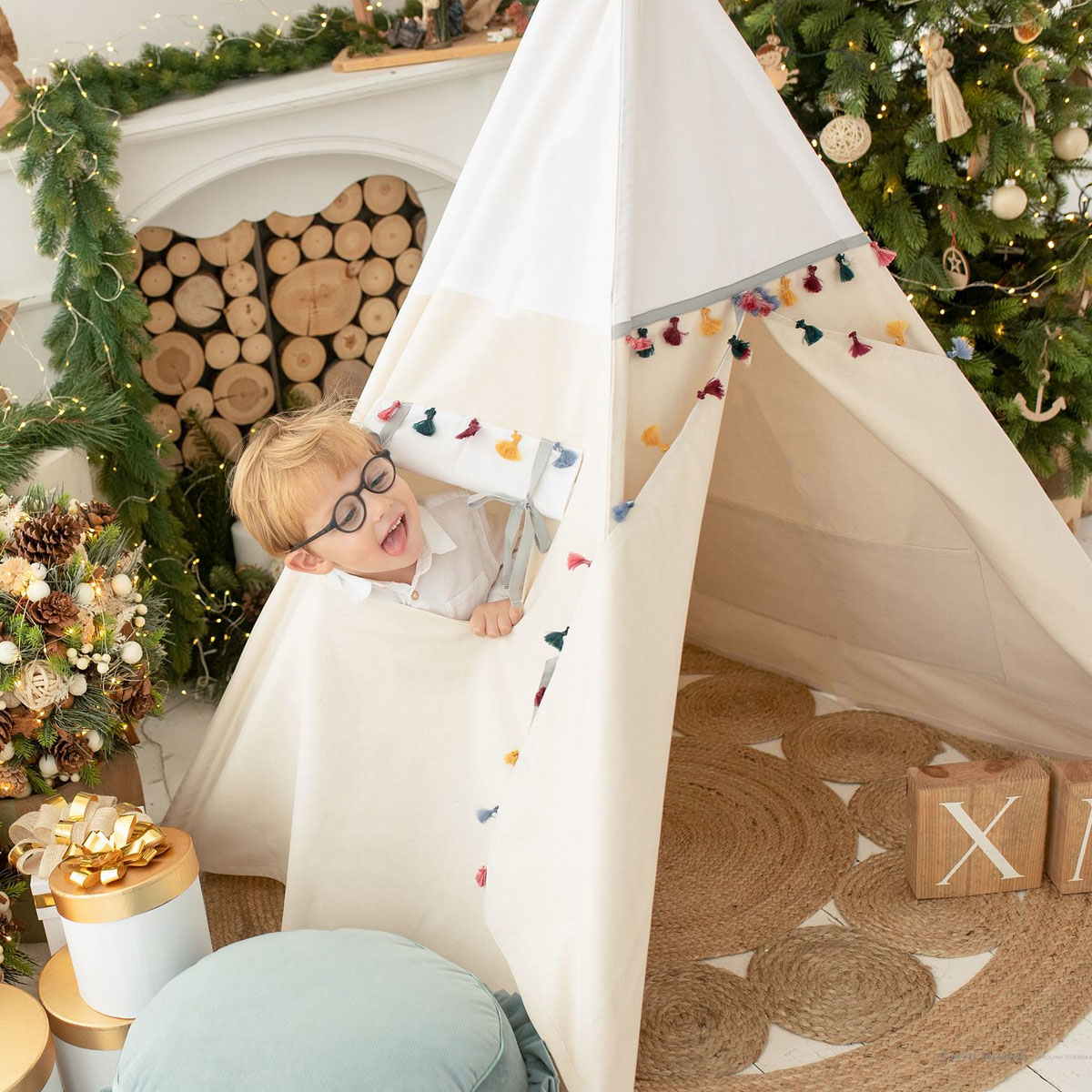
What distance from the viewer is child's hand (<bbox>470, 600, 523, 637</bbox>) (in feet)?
6.20

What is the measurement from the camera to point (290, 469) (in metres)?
1.83

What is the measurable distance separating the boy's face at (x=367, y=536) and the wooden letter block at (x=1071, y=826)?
1.13 meters

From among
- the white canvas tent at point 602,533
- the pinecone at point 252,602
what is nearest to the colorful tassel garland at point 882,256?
the white canvas tent at point 602,533

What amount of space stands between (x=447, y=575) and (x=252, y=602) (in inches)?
43.0

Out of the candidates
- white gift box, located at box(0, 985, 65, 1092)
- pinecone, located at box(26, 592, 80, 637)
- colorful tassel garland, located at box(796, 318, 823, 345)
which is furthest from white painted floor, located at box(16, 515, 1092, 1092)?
colorful tassel garland, located at box(796, 318, 823, 345)

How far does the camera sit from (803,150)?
180 centimetres

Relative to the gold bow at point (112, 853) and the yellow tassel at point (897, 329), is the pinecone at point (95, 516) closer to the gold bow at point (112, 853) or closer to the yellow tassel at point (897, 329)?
the gold bow at point (112, 853)

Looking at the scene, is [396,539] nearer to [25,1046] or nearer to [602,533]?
[602,533]

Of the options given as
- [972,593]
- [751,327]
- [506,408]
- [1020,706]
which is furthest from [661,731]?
[1020,706]

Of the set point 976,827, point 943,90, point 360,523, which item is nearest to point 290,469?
point 360,523

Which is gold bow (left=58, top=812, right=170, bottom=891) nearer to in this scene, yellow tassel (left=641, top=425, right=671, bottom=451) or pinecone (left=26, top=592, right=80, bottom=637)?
pinecone (left=26, top=592, right=80, bottom=637)

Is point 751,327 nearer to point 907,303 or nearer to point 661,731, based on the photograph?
point 907,303

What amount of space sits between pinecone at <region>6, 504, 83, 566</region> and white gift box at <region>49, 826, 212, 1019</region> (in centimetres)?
50

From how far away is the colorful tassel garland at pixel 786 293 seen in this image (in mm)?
1827
